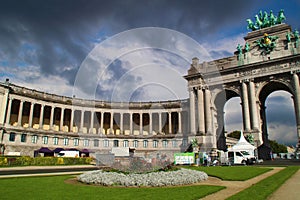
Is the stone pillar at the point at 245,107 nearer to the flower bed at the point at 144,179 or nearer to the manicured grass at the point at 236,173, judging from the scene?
the manicured grass at the point at 236,173

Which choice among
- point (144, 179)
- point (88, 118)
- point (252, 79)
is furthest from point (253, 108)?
point (88, 118)

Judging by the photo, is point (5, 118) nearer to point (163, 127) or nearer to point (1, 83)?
point (1, 83)

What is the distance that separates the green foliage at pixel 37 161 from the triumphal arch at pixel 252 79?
28.4m

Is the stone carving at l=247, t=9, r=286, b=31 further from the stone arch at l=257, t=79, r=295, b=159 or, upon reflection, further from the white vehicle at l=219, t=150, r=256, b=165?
the white vehicle at l=219, t=150, r=256, b=165

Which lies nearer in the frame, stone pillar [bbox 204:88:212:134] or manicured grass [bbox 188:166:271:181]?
manicured grass [bbox 188:166:271:181]

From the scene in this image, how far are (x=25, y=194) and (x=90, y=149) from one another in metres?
61.0

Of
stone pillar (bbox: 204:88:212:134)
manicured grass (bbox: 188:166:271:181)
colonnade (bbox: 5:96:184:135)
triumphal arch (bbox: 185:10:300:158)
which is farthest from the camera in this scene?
colonnade (bbox: 5:96:184:135)

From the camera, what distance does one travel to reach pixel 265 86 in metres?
54.4

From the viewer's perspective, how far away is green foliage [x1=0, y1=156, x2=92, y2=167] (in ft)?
116

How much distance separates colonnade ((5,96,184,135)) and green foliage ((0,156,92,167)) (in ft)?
71.7

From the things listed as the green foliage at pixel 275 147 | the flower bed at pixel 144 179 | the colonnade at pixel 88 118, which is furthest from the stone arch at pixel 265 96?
the green foliage at pixel 275 147

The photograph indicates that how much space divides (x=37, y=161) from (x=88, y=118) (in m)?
35.2

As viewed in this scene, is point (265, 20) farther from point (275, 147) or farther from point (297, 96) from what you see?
point (275, 147)

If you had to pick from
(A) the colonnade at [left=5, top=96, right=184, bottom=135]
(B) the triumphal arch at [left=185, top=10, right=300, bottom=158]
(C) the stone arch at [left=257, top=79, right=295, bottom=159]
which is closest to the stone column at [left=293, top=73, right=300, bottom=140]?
(B) the triumphal arch at [left=185, top=10, right=300, bottom=158]
